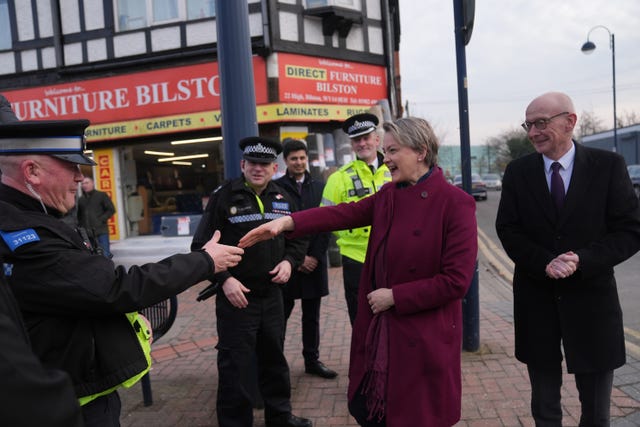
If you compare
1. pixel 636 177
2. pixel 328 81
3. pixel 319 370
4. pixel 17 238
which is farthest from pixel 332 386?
pixel 636 177

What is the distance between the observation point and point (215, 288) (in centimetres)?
309

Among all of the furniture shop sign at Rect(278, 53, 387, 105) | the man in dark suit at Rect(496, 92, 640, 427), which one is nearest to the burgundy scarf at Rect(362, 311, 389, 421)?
the man in dark suit at Rect(496, 92, 640, 427)

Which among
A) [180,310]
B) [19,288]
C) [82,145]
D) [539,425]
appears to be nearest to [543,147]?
[539,425]

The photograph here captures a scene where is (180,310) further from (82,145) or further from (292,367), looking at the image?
(82,145)

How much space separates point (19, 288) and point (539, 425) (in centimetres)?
264

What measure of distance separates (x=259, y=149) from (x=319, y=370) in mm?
2102

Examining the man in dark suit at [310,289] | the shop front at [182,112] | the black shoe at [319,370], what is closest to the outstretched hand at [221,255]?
the man in dark suit at [310,289]

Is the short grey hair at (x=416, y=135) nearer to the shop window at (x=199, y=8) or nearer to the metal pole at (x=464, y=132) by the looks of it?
the metal pole at (x=464, y=132)

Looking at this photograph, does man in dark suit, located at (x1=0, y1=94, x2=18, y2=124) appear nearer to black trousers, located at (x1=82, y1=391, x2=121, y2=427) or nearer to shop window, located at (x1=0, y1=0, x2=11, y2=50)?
black trousers, located at (x1=82, y1=391, x2=121, y2=427)

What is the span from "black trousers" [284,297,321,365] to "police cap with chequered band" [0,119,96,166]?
8.87ft

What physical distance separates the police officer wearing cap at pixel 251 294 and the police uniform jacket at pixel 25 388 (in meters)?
1.85

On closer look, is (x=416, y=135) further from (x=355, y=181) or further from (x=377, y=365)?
(x=355, y=181)

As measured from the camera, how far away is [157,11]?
10.3 metres

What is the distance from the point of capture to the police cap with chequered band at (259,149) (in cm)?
317
